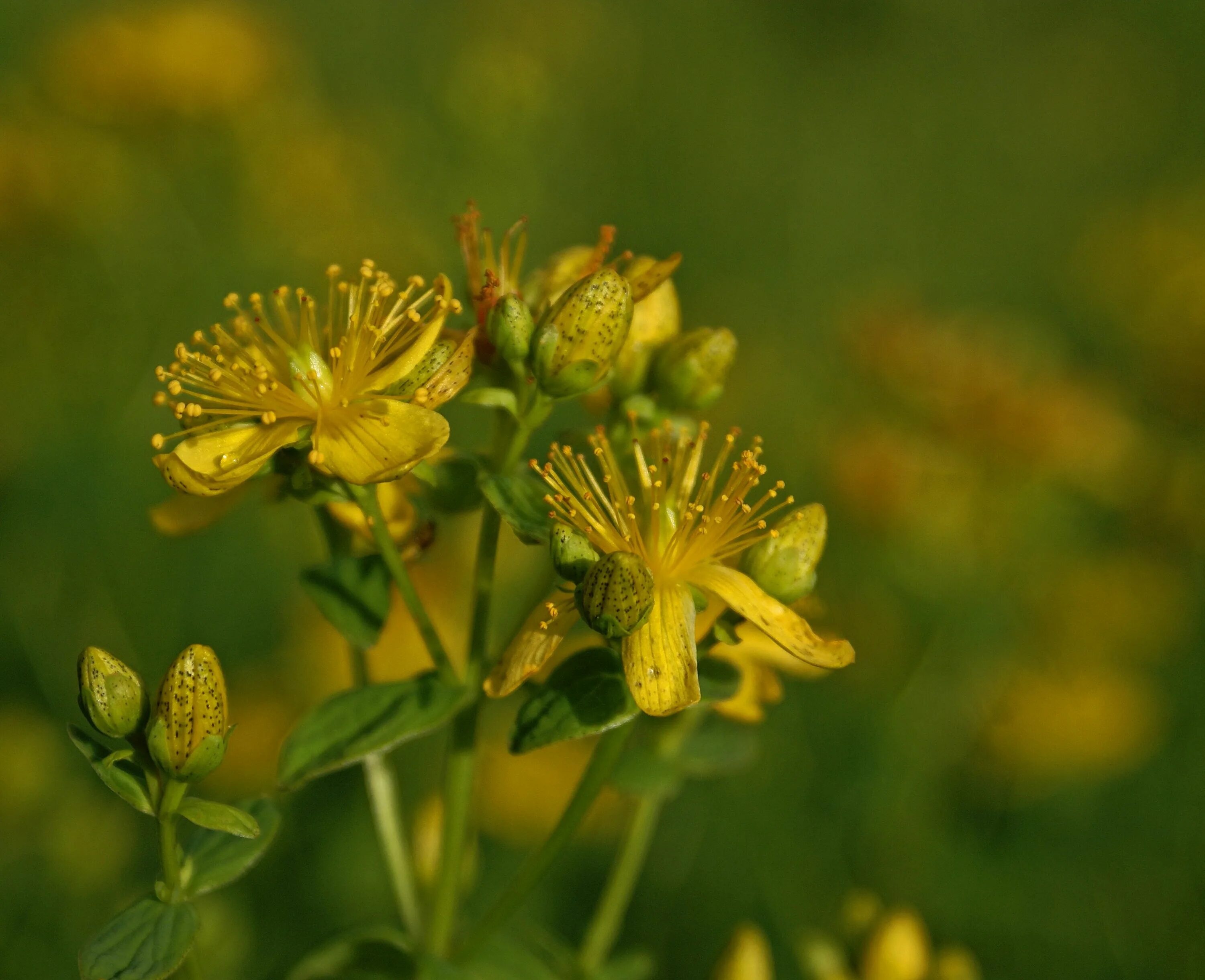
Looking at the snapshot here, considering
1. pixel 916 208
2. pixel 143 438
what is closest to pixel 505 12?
pixel 916 208

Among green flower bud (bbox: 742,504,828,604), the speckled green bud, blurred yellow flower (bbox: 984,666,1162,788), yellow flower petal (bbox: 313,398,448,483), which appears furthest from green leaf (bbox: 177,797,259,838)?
blurred yellow flower (bbox: 984,666,1162,788)

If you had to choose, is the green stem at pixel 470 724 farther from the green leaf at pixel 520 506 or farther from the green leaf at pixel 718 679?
the green leaf at pixel 718 679

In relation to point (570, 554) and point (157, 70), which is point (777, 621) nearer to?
point (570, 554)

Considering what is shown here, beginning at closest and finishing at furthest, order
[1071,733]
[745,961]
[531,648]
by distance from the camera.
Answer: [531,648]
[745,961]
[1071,733]

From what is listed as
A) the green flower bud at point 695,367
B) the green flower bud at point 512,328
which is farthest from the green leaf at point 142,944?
the green flower bud at point 695,367

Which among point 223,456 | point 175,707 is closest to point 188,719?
point 175,707
